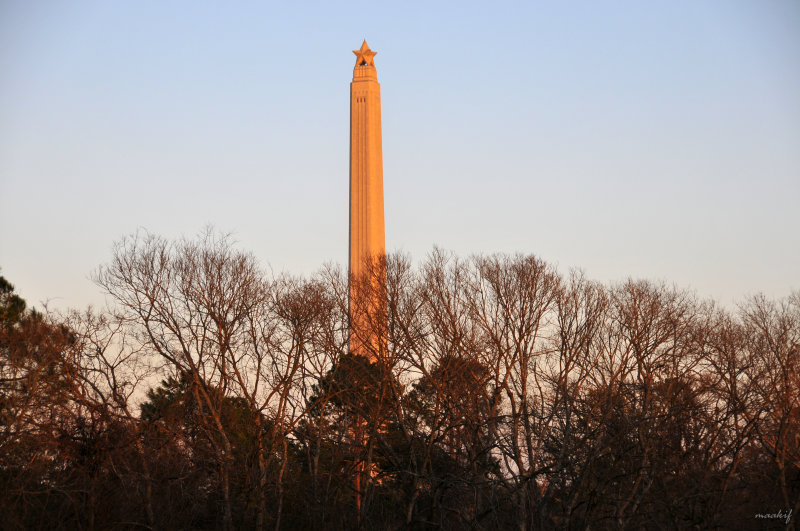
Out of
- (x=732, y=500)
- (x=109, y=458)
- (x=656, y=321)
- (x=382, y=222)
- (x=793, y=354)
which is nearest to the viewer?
(x=732, y=500)

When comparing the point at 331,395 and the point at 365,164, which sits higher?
the point at 365,164

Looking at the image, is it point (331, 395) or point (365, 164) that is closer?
point (331, 395)

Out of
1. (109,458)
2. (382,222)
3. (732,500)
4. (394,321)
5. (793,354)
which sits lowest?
(732,500)

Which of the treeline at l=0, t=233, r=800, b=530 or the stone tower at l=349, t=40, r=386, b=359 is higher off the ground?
the stone tower at l=349, t=40, r=386, b=359

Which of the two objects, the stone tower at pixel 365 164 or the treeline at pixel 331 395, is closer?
the treeline at pixel 331 395

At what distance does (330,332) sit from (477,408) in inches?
304

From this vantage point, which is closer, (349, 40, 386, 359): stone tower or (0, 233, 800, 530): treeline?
(0, 233, 800, 530): treeline

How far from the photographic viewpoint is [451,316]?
1253 inches

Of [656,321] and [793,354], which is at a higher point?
[656,321]

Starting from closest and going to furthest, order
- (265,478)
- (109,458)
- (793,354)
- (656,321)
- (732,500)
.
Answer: (732,500), (109,458), (265,478), (793,354), (656,321)

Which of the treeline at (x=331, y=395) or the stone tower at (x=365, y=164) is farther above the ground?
the stone tower at (x=365, y=164)

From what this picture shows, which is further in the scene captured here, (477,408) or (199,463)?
(199,463)

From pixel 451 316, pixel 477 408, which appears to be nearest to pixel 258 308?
Result: pixel 451 316

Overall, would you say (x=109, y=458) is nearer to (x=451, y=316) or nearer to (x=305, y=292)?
(x=305, y=292)
